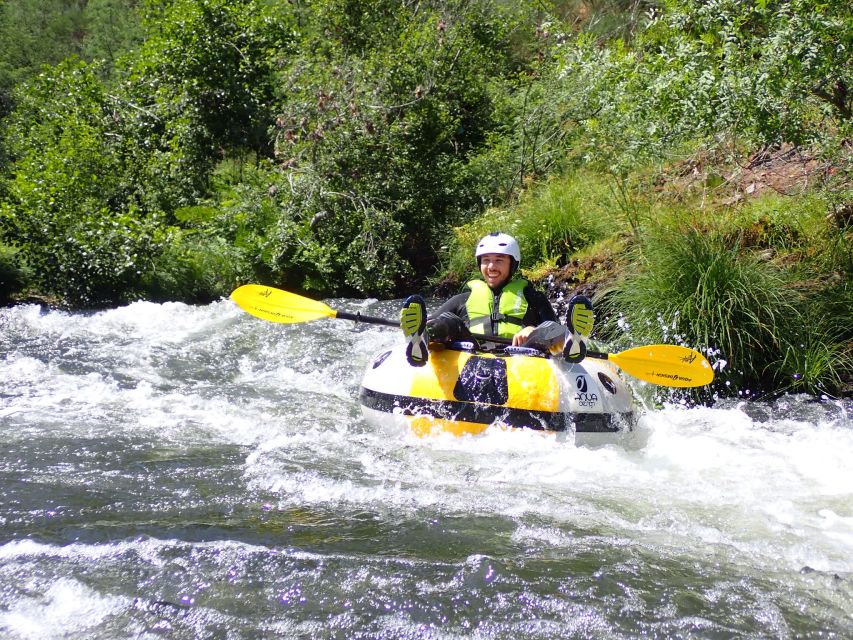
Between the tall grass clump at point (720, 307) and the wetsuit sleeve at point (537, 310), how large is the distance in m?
1.06

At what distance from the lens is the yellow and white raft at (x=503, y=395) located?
461cm

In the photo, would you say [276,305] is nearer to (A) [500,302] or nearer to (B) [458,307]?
(B) [458,307]

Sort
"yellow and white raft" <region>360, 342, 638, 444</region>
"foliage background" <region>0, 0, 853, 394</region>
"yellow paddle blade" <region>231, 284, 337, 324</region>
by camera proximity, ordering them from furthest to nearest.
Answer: "foliage background" <region>0, 0, 853, 394</region> < "yellow paddle blade" <region>231, 284, 337, 324</region> < "yellow and white raft" <region>360, 342, 638, 444</region>

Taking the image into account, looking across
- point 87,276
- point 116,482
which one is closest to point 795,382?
point 116,482

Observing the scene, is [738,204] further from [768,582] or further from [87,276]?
[87,276]

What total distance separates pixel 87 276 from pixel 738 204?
726 centimetres

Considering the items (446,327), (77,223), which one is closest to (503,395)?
(446,327)

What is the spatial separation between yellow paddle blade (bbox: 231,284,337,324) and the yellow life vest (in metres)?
1.07

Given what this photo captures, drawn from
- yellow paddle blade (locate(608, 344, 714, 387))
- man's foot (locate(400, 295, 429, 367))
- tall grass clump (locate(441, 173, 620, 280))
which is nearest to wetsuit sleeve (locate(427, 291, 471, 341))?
man's foot (locate(400, 295, 429, 367))

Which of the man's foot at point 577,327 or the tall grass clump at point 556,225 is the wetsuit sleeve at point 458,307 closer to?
the man's foot at point 577,327

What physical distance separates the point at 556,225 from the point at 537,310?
10.8ft

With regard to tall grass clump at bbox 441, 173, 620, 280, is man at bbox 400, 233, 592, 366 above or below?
below

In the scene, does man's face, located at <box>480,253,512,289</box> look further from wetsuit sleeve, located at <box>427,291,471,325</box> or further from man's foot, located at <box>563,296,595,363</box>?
man's foot, located at <box>563,296,595,363</box>

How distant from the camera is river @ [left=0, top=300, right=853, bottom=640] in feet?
9.02
